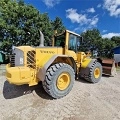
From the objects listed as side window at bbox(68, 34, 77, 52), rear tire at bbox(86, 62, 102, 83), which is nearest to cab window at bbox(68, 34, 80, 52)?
side window at bbox(68, 34, 77, 52)

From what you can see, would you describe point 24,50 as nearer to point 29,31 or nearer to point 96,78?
point 96,78

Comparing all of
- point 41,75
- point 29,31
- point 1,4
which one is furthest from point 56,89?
point 1,4

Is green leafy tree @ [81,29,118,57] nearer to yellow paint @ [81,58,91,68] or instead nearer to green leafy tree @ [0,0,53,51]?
green leafy tree @ [0,0,53,51]

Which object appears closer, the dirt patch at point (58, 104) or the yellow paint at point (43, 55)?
the dirt patch at point (58, 104)

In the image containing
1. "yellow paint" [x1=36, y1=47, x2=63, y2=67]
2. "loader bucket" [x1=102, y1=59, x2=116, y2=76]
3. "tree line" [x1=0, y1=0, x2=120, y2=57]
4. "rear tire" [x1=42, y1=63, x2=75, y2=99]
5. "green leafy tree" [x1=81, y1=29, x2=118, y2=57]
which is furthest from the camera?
"green leafy tree" [x1=81, y1=29, x2=118, y2=57]

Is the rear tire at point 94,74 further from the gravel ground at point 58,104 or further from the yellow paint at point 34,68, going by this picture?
the yellow paint at point 34,68

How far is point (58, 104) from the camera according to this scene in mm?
4375

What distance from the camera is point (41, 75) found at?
4473mm

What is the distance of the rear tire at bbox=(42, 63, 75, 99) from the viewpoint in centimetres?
452

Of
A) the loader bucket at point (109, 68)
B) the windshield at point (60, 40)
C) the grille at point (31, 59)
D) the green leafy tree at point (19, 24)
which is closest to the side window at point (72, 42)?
the windshield at point (60, 40)

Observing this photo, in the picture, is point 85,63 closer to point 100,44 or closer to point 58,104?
point 58,104

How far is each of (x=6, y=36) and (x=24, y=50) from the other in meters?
14.8

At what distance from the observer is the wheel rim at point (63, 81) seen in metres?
4.84

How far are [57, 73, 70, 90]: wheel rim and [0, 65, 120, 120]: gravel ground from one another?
380 millimetres
